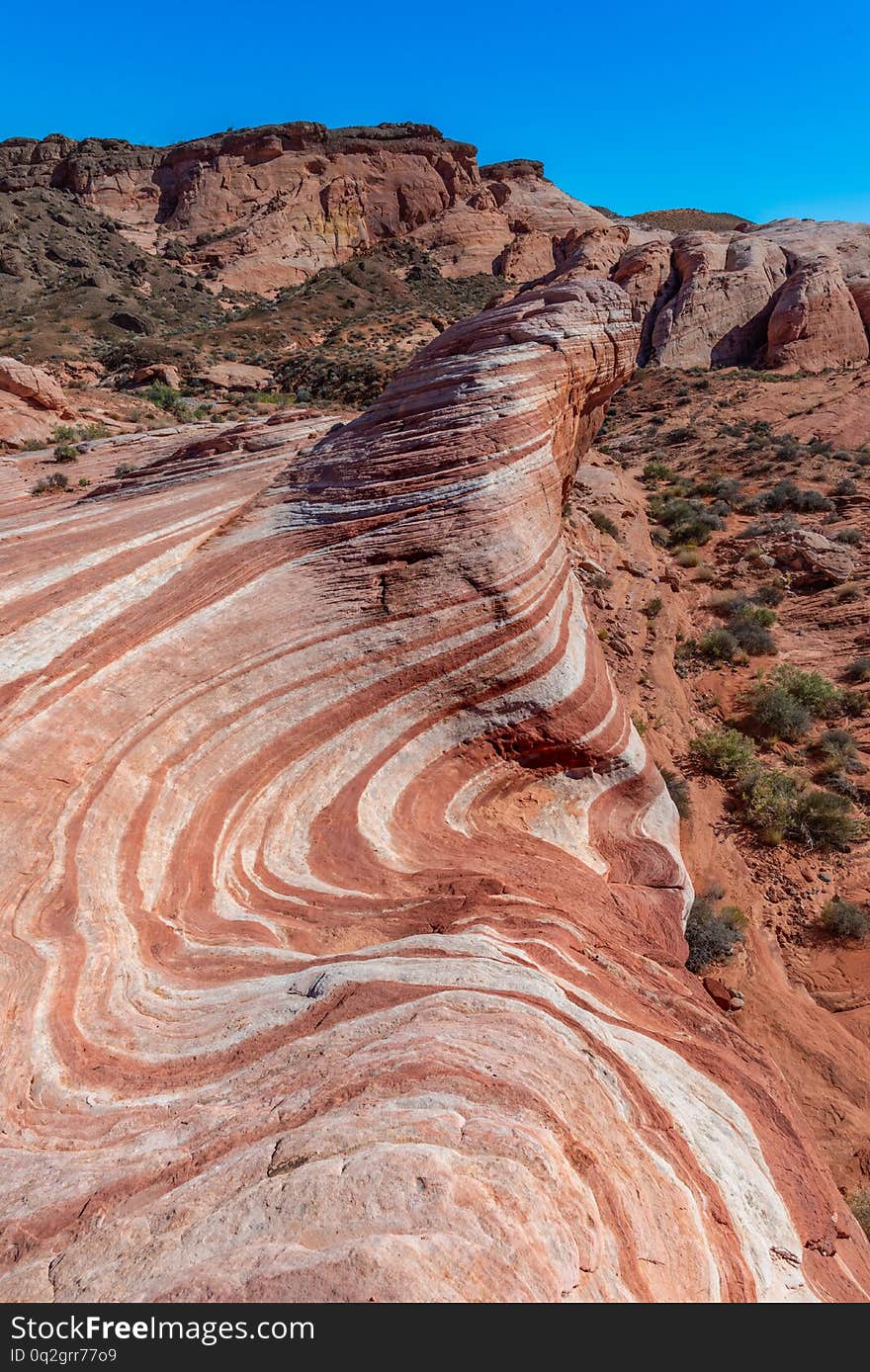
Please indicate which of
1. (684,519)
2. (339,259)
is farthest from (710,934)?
(339,259)

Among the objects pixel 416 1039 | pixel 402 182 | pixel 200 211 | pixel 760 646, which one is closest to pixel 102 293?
pixel 200 211

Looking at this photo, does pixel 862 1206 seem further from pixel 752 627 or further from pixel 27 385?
pixel 27 385

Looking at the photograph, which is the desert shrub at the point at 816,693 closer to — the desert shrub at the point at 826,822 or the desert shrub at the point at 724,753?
the desert shrub at the point at 724,753

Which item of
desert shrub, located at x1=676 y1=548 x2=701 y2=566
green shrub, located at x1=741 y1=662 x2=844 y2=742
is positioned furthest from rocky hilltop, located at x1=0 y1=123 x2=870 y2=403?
green shrub, located at x1=741 y1=662 x2=844 y2=742

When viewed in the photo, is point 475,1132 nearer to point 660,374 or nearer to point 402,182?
point 660,374

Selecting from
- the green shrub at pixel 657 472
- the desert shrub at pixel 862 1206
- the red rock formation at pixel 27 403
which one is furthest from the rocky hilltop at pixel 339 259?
the desert shrub at pixel 862 1206

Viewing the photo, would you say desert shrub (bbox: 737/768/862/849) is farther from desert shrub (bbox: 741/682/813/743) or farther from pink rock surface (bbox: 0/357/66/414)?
pink rock surface (bbox: 0/357/66/414)
